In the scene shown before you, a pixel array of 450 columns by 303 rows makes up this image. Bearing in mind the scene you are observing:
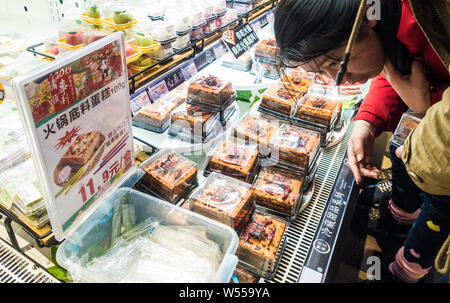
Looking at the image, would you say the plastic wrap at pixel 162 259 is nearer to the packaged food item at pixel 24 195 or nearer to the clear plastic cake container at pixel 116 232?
the clear plastic cake container at pixel 116 232

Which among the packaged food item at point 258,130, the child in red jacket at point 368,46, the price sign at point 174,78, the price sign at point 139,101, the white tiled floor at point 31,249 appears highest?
the child in red jacket at point 368,46

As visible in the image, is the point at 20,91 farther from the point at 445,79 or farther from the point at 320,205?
the point at 445,79

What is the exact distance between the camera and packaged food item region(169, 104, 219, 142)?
180 centimetres

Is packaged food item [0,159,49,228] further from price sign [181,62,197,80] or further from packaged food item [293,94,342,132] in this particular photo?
packaged food item [293,94,342,132]

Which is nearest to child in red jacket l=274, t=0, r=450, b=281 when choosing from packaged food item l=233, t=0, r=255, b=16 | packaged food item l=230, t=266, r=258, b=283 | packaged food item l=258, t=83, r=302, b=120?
packaged food item l=258, t=83, r=302, b=120

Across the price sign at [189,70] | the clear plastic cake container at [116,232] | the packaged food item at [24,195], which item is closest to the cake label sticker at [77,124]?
the clear plastic cake container at [116,232]

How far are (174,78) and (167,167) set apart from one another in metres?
0.52

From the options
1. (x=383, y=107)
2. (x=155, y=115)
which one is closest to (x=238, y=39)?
(x=155, y=115)

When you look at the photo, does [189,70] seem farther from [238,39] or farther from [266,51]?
[266,51]

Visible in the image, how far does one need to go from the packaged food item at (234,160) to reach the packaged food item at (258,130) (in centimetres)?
6

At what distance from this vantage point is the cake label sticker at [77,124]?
0.68 m

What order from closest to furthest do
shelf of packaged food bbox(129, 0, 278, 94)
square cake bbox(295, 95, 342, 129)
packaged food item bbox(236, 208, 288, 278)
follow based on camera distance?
packaged food item bbox(236, 208, 288, 278) → shelf of packaged food bbox(129, 0, 278, 94) → square cake bbox(295, 95, 342, 129)

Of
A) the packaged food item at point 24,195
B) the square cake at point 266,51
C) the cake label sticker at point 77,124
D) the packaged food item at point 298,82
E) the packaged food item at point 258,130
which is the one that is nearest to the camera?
the cake label sticker at point 77,124

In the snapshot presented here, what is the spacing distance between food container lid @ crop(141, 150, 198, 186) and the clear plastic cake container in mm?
179
